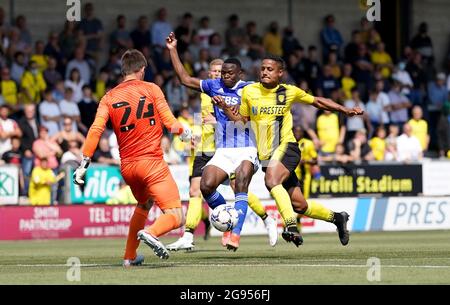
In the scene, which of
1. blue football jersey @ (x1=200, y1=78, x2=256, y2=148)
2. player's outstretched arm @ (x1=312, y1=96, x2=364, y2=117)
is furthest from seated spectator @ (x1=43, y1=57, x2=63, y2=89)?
player's outstretched arm @ (x1=312, y1=96, x2=364, y2=117)

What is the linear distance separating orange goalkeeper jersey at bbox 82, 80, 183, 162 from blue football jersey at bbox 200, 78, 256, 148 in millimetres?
2683

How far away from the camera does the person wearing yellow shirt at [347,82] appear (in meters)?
31.7

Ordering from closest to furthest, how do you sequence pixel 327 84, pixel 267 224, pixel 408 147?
1. pixel 267 224
2. pixel 408 147
3. pixel 327 84

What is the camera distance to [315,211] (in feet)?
53.7

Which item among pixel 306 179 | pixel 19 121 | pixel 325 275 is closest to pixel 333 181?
pixel 306 179

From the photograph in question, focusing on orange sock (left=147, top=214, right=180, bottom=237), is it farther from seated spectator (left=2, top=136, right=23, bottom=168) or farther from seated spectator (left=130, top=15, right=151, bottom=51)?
seated spectator (left=130, top=15, right=151, bottom=51)

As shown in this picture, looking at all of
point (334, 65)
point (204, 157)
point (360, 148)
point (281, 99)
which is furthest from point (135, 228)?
point (334, 65)

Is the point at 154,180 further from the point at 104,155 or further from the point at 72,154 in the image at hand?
the point at 104,155

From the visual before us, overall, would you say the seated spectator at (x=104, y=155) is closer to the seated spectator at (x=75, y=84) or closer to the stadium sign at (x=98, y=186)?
the stadium sign at (x=98, y=186)

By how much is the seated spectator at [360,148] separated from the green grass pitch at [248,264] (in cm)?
855

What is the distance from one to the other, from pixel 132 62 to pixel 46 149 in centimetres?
1250

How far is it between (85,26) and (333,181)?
7.02 metres

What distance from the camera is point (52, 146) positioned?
25984 millimetres

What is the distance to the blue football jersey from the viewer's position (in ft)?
52.9
